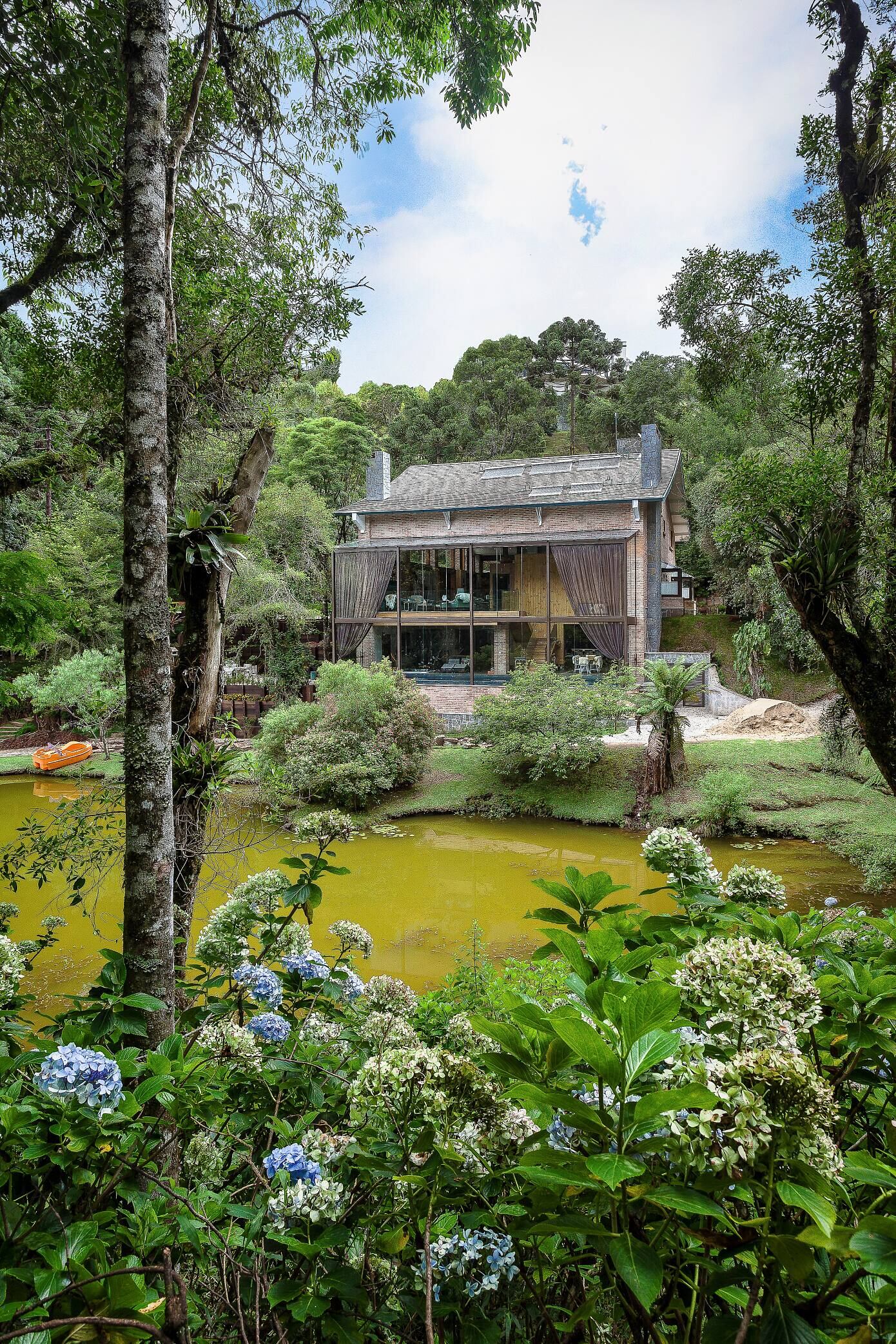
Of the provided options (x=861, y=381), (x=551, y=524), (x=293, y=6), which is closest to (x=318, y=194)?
(x=293, y=6)

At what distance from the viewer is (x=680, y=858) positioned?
1641 millimetres

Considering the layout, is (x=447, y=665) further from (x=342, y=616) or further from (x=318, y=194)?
(x=318, y=194)

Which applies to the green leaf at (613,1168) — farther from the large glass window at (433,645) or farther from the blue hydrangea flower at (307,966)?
the large glass window at (433,645)

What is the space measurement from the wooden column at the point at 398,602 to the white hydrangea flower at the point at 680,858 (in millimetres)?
18983

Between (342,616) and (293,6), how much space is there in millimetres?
17496

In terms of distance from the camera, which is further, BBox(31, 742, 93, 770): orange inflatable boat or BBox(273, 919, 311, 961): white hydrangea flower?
→ BBox(31, 742, 93, 770): orange inflatable boat

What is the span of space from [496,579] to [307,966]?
19.9m

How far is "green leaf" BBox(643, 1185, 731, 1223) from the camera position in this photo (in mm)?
653

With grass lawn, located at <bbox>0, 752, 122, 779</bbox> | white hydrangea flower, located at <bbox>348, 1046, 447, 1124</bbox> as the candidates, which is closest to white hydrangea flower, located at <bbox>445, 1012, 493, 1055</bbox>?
white hydrangea flower, located at <bbox>348, 1046, 447, 1124</bbox>

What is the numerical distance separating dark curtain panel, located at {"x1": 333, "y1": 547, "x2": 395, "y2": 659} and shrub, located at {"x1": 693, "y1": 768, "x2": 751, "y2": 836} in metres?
12.5

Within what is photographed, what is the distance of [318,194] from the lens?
564 centimetres

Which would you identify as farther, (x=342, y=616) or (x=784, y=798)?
(x=342, y=616)

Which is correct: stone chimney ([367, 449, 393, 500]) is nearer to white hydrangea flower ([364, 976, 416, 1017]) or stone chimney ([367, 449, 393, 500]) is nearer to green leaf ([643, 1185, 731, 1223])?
white hydrangea flower ([364, 976, 416, 1017])

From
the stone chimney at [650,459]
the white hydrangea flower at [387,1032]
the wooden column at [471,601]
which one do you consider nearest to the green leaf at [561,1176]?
the white hydrangea flower at [387,1032]
